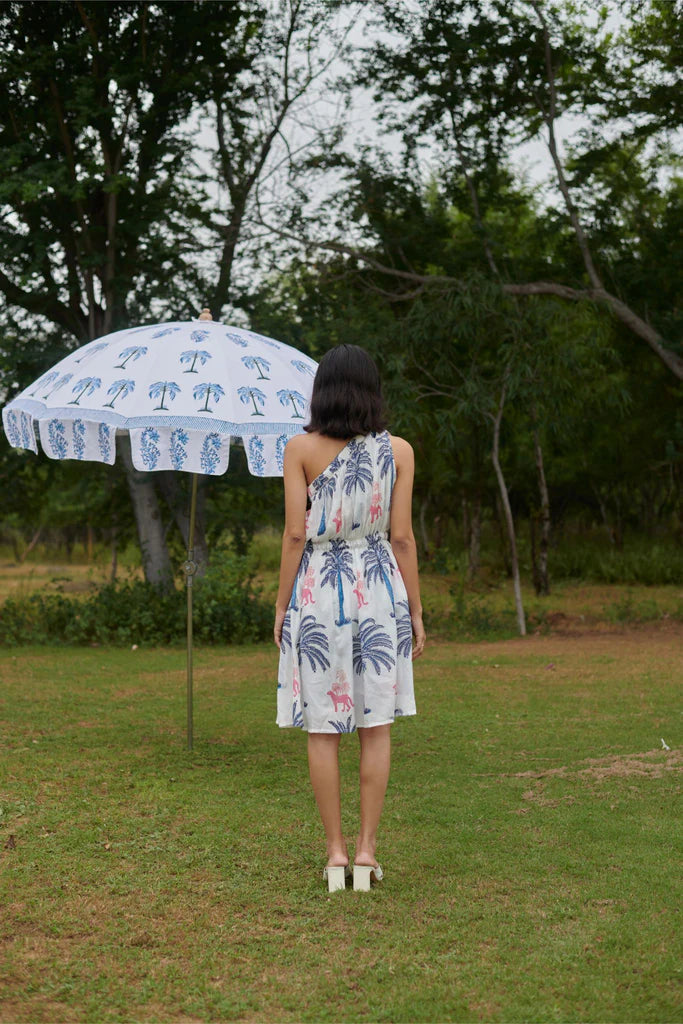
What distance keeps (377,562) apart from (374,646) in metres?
0.31

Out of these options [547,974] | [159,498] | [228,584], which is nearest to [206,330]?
[547,974]

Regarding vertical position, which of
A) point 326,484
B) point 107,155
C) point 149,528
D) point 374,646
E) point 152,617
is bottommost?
point 152,617

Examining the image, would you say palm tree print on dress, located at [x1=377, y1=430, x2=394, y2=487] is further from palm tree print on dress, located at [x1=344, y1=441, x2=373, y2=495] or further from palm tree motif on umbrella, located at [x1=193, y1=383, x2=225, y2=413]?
palm tree motif on umbrella, located at [x1=193, y1=383, x2=225, y2=413]

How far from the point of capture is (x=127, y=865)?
431cm

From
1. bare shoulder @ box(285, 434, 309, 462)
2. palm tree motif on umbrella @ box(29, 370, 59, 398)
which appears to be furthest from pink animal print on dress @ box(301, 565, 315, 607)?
palm tree motif on umbrella @ box(29, 370, 59, 398)

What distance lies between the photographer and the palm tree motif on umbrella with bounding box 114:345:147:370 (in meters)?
5.34

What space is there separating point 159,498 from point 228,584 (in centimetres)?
235

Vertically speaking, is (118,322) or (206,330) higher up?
(118,322)

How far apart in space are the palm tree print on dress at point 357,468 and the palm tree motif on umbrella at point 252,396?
1.39 m

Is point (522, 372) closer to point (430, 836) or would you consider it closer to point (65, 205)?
point (65, 205)

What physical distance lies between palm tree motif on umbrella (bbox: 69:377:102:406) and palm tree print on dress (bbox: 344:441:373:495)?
1.84 metres

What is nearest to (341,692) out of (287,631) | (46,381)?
(287,631)

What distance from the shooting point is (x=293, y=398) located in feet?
17.9

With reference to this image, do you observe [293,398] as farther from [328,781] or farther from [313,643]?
[328,781]
